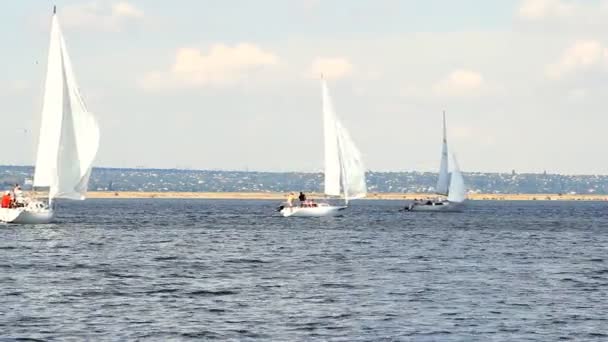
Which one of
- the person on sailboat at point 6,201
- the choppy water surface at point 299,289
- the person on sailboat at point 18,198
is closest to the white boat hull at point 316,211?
the person on sailboat at point 18,198

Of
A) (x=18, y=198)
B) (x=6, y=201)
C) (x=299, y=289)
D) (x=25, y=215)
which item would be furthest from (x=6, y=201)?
(x=299, y=289)

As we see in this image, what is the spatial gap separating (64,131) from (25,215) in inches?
319

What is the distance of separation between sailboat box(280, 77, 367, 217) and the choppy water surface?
158ft

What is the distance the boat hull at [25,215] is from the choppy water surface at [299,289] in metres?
7.23

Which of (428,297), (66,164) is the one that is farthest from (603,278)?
(66,164)

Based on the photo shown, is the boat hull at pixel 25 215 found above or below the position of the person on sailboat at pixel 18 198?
below

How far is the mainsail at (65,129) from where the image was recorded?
352ft

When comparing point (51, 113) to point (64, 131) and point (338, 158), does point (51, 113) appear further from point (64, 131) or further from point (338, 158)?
point (338, 158)

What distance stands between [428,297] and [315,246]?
39971 millimetres

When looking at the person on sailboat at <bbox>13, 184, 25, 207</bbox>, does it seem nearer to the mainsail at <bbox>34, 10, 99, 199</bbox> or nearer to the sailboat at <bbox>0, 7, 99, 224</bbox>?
the sailboat at <bbox>0, 7, 99, 224</bbox>

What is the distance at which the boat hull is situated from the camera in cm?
10919

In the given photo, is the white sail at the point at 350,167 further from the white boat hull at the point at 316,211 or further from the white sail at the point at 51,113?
the white sail at the point at 51,113

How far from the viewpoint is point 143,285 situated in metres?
60.2

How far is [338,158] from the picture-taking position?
6004 inches
